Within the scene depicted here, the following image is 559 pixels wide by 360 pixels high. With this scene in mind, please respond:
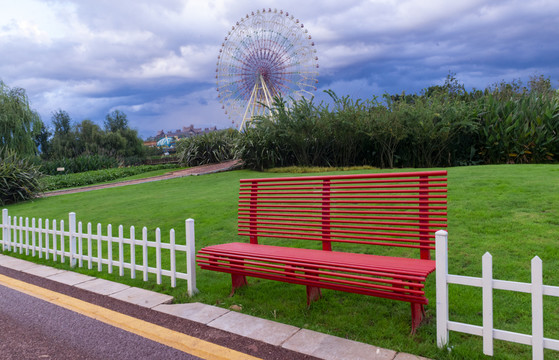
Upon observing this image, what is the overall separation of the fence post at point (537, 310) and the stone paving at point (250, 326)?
2.45ft

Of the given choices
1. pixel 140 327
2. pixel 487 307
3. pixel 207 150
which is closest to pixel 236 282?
pixel 140 327

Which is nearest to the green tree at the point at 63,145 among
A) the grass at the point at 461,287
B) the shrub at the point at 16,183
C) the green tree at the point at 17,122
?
the green tree at the point at 17,122

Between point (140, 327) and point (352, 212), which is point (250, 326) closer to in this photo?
point (140, 327)

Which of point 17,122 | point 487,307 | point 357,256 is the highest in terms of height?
point 17,122

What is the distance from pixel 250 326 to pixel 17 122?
3128 centimetres

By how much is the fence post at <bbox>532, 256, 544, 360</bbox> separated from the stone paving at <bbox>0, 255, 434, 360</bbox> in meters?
0.75

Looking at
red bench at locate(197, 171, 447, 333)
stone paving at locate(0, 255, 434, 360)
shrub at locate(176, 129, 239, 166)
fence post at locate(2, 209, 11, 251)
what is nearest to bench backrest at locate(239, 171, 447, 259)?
red bench at locate(197, 171, 447, 333)

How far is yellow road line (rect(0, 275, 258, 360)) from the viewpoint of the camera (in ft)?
10.8

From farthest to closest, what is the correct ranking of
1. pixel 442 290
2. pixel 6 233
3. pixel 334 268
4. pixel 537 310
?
pixel 6 233, pixel 334 268, pixel 442 290, pixel 537 310

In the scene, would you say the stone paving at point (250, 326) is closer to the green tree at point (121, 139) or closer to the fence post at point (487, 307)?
the fence post at point (487, 307)

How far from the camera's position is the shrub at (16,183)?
1517 cm

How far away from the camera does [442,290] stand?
9.86ft

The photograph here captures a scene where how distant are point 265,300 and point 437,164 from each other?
45.3ft

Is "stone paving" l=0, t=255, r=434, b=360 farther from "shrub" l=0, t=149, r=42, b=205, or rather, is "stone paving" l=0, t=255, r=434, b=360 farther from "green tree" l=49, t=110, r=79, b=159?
"green tree" l=49, t=110, r=79, b=159
